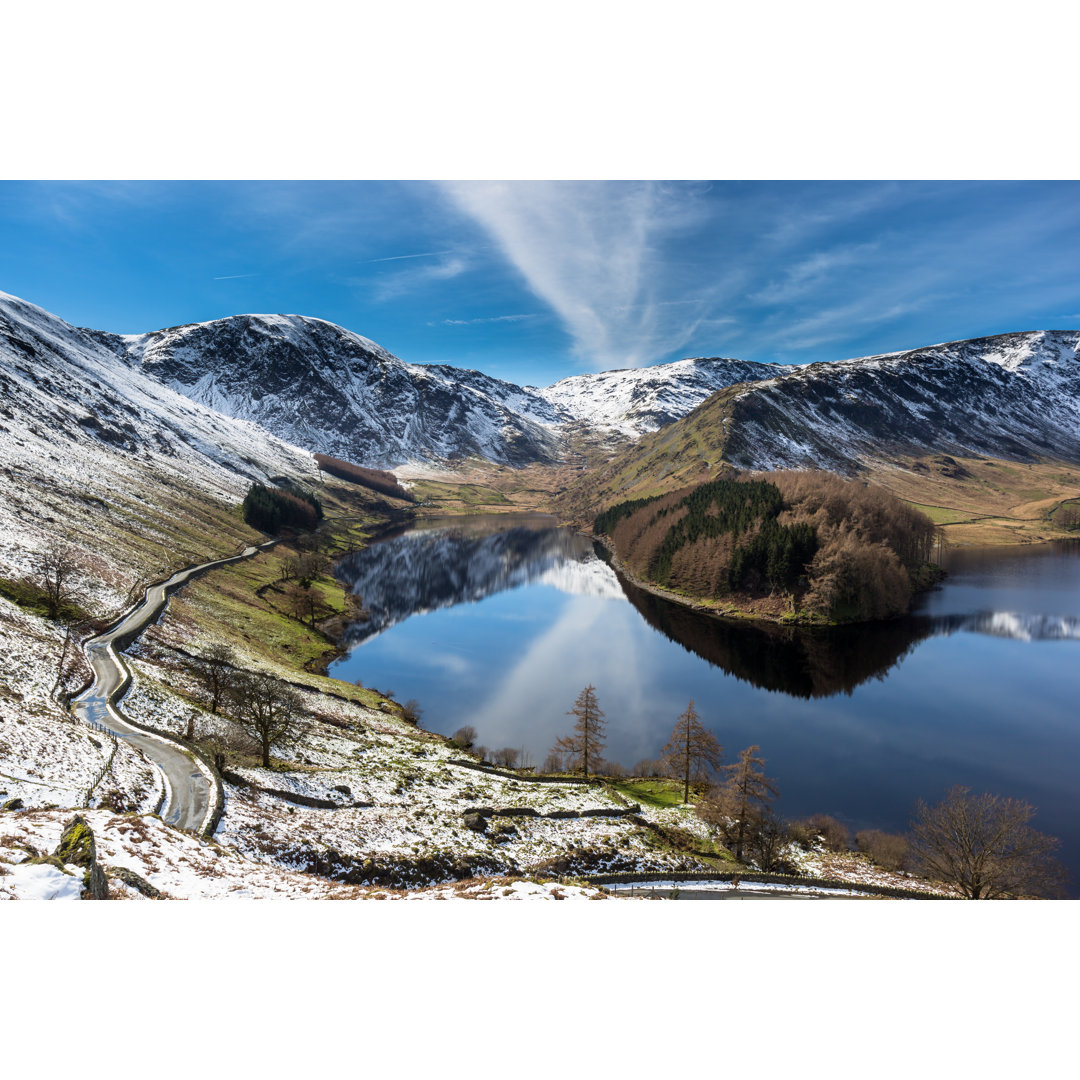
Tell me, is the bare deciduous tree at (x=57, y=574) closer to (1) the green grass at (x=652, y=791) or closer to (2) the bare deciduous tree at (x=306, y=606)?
(2) the bare deciduous tree at (x=306, y=606)

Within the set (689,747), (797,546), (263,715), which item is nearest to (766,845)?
(689,747)

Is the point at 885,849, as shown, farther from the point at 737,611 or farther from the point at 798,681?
the point at 737,611

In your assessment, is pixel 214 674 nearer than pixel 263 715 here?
No

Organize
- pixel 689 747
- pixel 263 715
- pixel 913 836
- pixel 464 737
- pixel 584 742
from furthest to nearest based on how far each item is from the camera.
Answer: pixel 464 737 → pixel 584 742 → pixel 689 747 → pixel 913 836 → pixel 263 715

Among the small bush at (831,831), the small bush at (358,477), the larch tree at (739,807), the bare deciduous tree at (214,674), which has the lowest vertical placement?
the small bush at (831,831)

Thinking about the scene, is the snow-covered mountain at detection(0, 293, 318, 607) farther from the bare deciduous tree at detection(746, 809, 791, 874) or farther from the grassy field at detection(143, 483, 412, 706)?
the bare deciduous tree at detection(746, 809, 791, 874)

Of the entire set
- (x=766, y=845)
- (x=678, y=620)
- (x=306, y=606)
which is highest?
(x=678, y=620)

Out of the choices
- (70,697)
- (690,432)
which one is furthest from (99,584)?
(690,432)

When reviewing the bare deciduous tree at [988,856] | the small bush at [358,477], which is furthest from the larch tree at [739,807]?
the small bush at [358,477]
